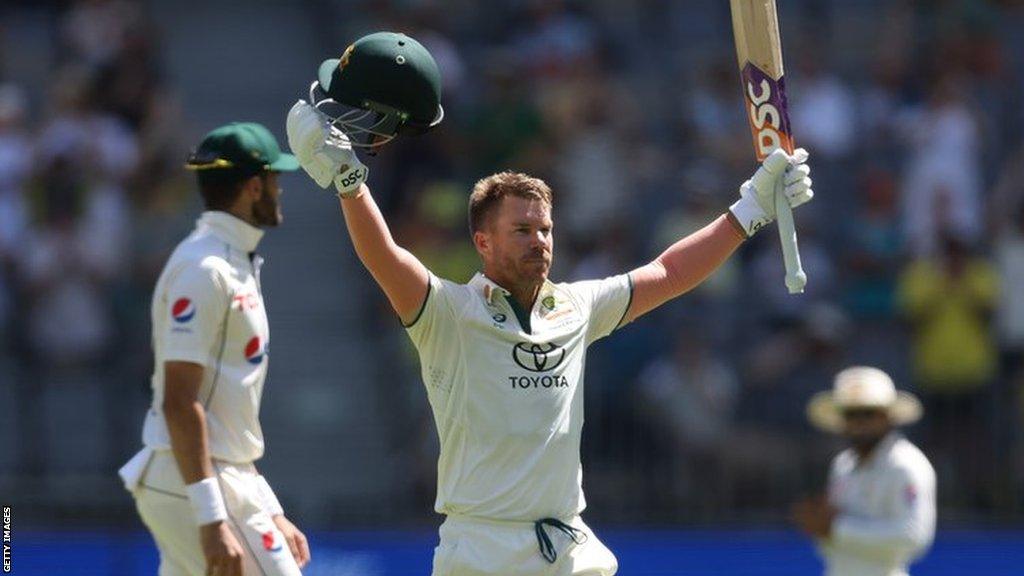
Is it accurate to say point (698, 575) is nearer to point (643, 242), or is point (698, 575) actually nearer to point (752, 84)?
point (643, 242)

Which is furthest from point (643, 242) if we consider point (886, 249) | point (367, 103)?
point (367, 103)

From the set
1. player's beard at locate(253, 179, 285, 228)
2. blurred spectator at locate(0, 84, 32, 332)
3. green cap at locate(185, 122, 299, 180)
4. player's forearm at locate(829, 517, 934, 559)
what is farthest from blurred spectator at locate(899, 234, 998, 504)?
green cap at locate(185, 122, 299, 180)

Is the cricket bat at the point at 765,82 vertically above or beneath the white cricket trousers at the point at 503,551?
above

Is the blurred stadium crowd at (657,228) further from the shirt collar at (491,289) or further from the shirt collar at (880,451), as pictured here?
the shirt collar at (491,289)

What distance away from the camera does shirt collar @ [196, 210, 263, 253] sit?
6703 millimetres

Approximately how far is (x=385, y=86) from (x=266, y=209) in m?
1.13

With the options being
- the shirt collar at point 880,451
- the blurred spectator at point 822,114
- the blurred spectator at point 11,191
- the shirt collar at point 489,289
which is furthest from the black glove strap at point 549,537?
the blurred spectator at point 822,114

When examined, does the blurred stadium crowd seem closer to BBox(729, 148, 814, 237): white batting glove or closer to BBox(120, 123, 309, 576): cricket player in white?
BBox(120, 123, 309, 576): cricket player in white

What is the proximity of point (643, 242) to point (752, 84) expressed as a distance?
6.32 meters

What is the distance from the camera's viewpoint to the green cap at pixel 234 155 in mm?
6770

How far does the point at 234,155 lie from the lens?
6762mm

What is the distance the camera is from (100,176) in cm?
1266

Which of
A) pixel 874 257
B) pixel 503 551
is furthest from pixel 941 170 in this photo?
pixel 503 551

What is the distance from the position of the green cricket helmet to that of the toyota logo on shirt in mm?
725
